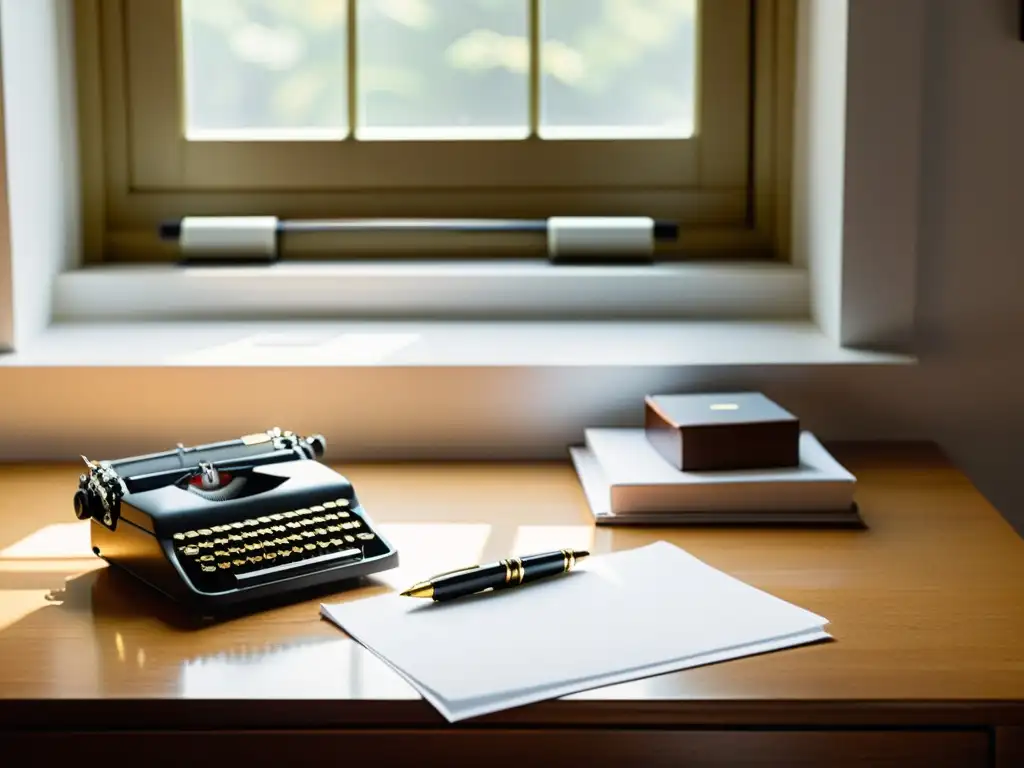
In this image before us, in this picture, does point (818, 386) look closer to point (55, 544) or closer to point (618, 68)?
point (618, 68)

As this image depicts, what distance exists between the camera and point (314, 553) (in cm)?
119

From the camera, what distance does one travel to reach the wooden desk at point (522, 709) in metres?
0.95

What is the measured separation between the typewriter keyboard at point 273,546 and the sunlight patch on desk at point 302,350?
0.37m

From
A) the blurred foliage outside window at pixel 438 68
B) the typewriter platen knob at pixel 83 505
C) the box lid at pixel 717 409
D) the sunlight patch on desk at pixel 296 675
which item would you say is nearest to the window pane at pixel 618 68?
the blurred foliage outside window at pixel 438 68

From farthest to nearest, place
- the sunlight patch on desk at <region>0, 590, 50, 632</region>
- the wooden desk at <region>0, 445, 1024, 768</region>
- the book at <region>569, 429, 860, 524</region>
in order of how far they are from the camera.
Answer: the book at <region>569, 429, 860, 524</region> < the sunlight patch on desk at <region>0, 590, 50, 632</region> < the wooden desk at <region>0, 445, 1024, 768</region>

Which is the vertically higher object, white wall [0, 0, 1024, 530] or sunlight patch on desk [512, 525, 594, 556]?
white wall [0, 0, 1024, 530]

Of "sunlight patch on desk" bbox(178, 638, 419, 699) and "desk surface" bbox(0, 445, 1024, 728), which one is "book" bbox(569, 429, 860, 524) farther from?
"sunlight patch on desk" bbox(178, 638, 419, 699)

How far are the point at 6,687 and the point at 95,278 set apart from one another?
0.93 metres

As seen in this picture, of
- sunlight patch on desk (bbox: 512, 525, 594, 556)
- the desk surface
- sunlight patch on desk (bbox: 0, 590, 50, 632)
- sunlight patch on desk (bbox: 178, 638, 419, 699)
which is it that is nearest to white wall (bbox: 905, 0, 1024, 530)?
the desk surface

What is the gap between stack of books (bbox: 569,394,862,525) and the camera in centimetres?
135

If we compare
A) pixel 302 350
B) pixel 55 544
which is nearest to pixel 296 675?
pixel 55 544

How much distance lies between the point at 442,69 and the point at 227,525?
951 millimetres

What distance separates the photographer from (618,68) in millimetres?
1950

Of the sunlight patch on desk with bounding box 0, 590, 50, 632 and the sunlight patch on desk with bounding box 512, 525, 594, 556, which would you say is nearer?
the sunlight patch on desk with bounding box 0, 590, 50, 632
